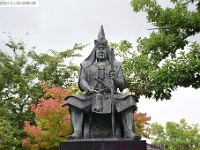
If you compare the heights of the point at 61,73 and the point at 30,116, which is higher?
the point at 61,73

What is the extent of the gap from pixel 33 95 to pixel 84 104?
9.34 metres

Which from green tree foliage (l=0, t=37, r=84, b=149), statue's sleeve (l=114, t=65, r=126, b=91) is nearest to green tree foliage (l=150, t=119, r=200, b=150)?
green tree foliage (l=0, t=37, r=84, b=149)

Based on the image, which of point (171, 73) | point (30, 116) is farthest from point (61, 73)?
point (171, 73)

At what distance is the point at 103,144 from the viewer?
5152mm

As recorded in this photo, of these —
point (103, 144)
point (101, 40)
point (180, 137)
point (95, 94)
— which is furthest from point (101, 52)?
point (180, 137)

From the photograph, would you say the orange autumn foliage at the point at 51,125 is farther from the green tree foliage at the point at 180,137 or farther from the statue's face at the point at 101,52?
the green tree foliage at the point at 180,137

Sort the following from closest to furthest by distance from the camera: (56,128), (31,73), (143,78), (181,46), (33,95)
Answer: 1. (143,78)
2. (181,46)
3. (56,128)
4. (33,95)
5. (31,73)

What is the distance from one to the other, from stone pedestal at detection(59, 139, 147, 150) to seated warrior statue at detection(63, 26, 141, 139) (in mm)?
229

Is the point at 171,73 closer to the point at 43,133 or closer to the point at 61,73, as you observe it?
the point at 43,133

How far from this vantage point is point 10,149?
12.0m

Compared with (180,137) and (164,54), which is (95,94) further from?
(180,137)

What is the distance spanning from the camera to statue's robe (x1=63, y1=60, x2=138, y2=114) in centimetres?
560

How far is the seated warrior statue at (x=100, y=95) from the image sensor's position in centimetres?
559

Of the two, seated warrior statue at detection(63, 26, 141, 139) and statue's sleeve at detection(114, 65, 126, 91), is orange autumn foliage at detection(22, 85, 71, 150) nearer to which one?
seated warrior statue at detection(63, 26, 141, 139)
